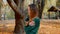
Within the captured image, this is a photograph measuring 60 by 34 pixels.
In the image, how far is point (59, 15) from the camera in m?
43.7

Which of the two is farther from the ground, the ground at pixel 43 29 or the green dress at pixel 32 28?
the green dress at pixel 32 28

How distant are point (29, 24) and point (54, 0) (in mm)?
44176

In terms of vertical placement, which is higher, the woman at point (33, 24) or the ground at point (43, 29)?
the woman at point (33, 24)

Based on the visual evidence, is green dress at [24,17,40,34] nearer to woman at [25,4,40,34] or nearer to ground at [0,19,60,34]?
woman at [25,4,40,34]

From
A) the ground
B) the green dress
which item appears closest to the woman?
the green dress

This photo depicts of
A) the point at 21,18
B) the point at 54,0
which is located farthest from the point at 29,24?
the point at 54,0

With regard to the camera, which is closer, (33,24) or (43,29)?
(33,24)

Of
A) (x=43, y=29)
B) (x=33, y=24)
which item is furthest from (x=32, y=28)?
(x=43, y=29)

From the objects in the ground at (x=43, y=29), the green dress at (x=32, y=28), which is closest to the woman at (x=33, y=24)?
the green dress at (x=32, y=28)

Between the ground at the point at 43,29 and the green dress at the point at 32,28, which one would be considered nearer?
the green dress at the point at 32,28

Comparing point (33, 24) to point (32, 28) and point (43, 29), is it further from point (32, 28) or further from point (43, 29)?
point (43, 29)

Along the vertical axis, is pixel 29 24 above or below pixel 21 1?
below

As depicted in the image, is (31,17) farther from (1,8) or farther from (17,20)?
(1,8)

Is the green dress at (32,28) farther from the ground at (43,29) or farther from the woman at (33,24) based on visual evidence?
the ground at (43,29)
